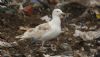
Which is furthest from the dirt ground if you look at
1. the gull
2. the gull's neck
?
the gull's neck

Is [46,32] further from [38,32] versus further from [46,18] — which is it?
[46,18]

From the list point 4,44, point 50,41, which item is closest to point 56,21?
point 50,41

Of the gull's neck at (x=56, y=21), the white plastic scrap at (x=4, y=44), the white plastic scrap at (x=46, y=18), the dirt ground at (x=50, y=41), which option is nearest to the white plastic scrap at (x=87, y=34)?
the dirt ground at (x=50, y=41)

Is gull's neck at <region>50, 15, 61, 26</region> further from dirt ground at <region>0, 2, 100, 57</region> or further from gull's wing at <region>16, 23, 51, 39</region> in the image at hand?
dirt ground at <region>0, 2, 100, 57</region>

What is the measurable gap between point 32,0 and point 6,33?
170 centimetres

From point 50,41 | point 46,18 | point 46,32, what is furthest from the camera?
point 46,18

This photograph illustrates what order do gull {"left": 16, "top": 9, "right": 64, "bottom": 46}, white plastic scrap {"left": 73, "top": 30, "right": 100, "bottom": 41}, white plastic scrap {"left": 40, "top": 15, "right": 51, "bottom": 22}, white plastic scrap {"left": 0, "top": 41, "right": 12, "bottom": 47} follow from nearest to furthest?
gull {"left": 16, "top": 9, "right": 64, "bottom": 46}, white plastic scrap {"left": 0, "top": 41, "right": 12, "bottom": 47}, white plastic scrap {"left": 73, "top": 30, "right": 100, "bottom": 41}, white plastic scrap {"left": 40, "top": 15, "right": 51, "bottom": 22}

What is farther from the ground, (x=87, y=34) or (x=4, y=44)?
(x=87, y=34)

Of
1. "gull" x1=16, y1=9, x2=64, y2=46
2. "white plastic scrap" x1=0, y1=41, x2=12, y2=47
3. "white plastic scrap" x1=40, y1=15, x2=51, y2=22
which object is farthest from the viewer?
"white plastic scrap" x1=40, y1=15, x2=51, y2=22

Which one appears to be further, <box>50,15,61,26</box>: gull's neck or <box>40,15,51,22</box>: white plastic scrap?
<box>40,15,51,22</box>: white plastic scrap

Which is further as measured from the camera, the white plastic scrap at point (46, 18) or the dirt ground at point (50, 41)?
the white plastic scrap at point (46, 18)

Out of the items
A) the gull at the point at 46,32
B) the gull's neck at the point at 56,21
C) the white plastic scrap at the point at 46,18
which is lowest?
the gull at the point at 46,32

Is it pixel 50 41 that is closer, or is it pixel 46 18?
pixel 50 41

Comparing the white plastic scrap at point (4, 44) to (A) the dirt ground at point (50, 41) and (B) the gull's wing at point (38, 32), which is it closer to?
(A) the dirt ground at point (50, 41)
